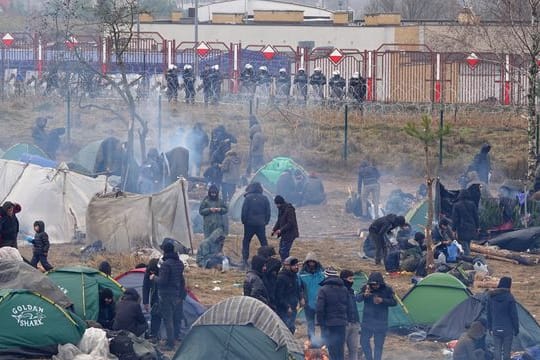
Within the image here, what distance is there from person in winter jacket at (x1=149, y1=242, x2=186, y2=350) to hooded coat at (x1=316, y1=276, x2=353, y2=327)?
73.9 inches

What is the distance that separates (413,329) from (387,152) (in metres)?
16.7

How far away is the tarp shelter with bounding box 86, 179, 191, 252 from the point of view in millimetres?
20172

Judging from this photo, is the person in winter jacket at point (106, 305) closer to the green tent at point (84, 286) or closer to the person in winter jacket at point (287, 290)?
the green tent at point (84, 286)

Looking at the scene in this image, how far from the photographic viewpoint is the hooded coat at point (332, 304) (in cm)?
1398

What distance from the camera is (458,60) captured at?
4112 cm

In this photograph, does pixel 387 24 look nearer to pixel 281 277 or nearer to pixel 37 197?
pixel 37 197

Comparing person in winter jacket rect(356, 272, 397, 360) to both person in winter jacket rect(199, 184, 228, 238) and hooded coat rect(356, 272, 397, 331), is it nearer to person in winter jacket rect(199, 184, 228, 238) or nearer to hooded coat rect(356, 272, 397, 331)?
hooded coat rect(356, 272, 397, 331)

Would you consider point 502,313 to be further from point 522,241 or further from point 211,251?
point 522,241

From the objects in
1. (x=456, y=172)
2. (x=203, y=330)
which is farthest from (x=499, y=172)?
(x=203, y=330)

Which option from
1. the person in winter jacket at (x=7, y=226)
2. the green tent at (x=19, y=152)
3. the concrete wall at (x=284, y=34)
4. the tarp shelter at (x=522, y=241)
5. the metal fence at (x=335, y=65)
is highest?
the concrete wall at (x=284, y=34)

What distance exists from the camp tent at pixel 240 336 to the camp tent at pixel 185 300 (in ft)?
7.04

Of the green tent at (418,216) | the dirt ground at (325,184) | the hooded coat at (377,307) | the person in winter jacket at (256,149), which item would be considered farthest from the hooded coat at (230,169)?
the hooded coat at (377,307)

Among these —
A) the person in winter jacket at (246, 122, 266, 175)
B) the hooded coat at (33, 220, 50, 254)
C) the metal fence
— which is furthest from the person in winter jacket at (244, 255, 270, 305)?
the metal fence

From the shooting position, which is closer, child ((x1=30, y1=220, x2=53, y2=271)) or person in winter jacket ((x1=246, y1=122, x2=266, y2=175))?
child ((x1=30, y1=220, x2=53, y2=271))
